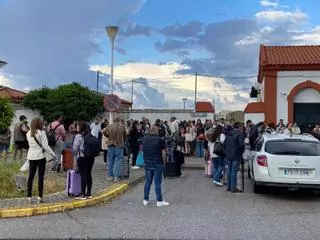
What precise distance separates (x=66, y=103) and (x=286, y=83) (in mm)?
14736

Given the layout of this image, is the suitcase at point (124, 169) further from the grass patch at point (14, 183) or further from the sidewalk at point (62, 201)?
the grass patch at point (14, 183)

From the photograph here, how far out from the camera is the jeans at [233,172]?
14703mm

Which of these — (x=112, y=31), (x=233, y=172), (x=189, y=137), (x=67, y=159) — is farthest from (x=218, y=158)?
(x=189, y=137)

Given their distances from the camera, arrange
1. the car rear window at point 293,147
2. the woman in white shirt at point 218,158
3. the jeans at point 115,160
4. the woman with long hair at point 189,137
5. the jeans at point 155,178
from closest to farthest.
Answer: the jeans at point 155,178
the car rear window at point 293,147
the jeans at point 115,160
the woman in white shirt at point 218,158
the woman with long hair at point 189,137

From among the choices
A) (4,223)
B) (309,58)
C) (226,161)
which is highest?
(309,58)

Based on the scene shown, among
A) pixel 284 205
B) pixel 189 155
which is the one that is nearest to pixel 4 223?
pixel 284 205

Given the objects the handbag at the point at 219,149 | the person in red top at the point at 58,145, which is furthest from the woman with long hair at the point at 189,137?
the handbag at the point at 219,149

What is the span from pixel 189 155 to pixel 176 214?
15.2m

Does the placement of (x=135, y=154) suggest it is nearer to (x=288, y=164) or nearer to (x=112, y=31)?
(x=112, y=31)

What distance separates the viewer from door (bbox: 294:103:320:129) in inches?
1153

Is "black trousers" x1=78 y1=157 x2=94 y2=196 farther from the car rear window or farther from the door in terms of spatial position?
the door

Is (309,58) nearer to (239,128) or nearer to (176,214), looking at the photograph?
(239,128)

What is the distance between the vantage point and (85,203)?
12000 mm

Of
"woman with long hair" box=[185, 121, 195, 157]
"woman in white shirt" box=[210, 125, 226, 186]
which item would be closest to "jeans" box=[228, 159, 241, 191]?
"woman in white shirt" box=[210, 125, 226, 186]
